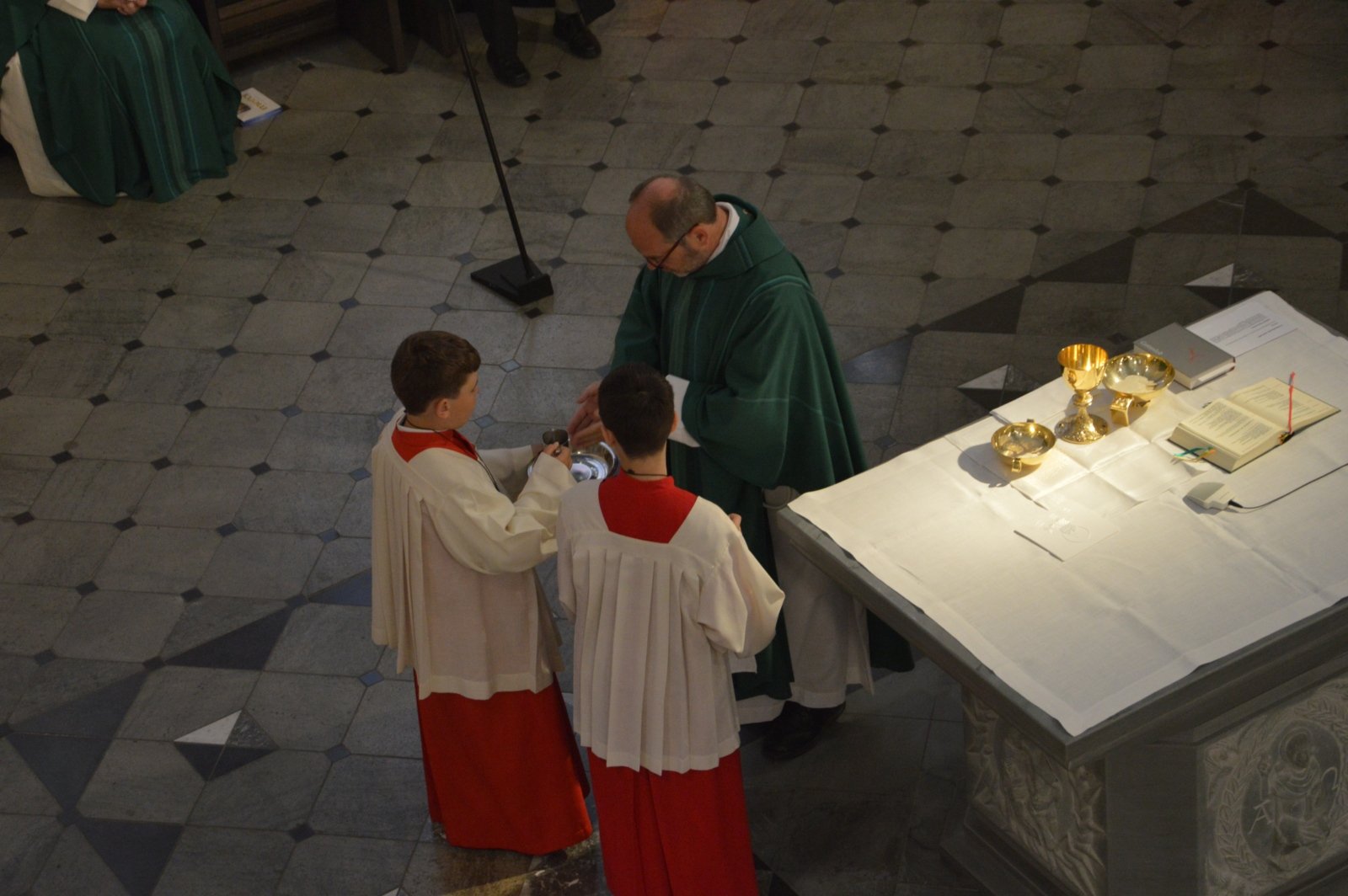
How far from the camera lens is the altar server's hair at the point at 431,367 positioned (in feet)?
11.9

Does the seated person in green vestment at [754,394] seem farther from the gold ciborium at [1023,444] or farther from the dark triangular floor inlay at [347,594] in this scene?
the dark triangular floor inlay at [347,594]

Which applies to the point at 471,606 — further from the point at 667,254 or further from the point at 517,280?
the point at 517,280

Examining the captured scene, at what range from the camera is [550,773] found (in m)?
4.34

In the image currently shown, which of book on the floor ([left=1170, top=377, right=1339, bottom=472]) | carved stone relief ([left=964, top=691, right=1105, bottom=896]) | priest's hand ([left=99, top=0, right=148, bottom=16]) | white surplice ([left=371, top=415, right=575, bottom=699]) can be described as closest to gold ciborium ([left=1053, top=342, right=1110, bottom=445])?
book on the floor ([left=1170, top=377, right=1339, bottom=472])

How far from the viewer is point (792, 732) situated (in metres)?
4.68

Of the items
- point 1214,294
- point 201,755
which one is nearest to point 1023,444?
point 201,755

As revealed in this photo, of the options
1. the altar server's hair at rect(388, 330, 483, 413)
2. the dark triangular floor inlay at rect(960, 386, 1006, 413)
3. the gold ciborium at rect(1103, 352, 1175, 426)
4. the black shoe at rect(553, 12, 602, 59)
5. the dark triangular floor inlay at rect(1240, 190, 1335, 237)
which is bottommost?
the black shoe at rect(553, 12, 602, 59)

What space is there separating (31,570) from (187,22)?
291cm

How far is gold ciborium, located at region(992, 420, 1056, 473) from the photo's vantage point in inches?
153

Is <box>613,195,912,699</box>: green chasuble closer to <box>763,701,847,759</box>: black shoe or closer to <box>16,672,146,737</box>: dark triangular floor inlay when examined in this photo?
<box>763,701,847,759</box>: black shoe

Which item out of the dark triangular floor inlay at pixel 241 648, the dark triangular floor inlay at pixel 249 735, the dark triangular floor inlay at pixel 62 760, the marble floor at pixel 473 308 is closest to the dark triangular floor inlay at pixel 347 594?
the marble floor at pixel 473 308

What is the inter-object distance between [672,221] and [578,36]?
4712 mm

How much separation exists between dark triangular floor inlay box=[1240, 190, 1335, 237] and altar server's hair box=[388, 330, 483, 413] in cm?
405

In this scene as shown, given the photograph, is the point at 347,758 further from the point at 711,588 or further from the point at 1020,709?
the point at 1020,709
